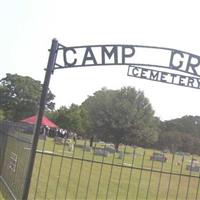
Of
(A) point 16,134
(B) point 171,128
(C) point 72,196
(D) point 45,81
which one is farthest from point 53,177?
(B) point 171,128

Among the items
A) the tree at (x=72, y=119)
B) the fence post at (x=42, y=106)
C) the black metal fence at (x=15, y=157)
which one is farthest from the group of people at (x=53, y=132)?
the tree at (x=72, y=119)

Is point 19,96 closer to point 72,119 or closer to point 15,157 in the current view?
point 72,119

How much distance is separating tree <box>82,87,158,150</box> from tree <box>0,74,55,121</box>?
37505mm

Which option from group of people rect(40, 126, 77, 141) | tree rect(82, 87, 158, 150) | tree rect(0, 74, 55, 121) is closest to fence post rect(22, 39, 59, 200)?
group of people rect(40, 126, 77, 141)

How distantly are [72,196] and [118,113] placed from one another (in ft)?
183

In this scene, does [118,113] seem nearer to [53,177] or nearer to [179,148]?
[179,148]

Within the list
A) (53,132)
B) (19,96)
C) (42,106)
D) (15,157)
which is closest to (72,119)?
(19,96)

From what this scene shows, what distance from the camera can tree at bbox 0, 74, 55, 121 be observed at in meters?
111

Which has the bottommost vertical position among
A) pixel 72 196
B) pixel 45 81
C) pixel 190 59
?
pixel 72 196

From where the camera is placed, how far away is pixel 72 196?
15.1 metres

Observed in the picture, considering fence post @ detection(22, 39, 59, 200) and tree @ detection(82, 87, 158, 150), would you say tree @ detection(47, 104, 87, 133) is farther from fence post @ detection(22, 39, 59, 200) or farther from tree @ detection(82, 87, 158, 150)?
fence post @ detection(22, 39, 59, 200)

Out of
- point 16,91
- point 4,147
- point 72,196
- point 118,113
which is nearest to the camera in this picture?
point 4,147

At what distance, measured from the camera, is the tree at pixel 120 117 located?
232ft

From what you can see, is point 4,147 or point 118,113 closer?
point 4,147
